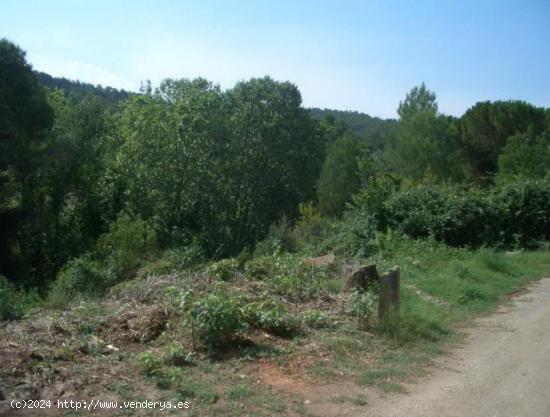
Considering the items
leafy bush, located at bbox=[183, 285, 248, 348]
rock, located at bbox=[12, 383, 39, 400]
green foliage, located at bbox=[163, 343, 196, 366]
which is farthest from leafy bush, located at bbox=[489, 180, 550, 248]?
rock, located at bbox=[12, 383, 39, 400]

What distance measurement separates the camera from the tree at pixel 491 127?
40125 mm

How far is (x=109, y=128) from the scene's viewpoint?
117 feet

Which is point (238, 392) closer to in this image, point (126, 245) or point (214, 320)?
point (214, 320)

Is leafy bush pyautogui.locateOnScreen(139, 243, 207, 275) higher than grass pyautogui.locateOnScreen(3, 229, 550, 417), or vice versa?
grass pyautogui.locateOnScreen(3, 229, 550, 417)

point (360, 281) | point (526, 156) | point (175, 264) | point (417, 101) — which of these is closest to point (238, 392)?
point (360, 281)

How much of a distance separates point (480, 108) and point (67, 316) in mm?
38713

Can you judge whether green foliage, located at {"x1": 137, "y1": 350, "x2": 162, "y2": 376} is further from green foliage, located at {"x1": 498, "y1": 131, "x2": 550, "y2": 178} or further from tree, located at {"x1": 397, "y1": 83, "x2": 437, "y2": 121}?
tree, located at {"x1": 397, "y1": 83, "x2": 437, "y2": 121}

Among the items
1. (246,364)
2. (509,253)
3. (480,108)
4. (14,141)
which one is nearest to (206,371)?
(246,364)

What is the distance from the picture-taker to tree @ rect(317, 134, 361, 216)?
141 ft

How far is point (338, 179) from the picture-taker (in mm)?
43156

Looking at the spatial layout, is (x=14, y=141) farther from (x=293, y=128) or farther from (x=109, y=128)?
(x=293, y=128)

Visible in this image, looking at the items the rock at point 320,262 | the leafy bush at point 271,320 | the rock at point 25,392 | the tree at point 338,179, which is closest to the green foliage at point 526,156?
the tree at point 338,179

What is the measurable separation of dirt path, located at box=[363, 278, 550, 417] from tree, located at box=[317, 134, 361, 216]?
33370mm

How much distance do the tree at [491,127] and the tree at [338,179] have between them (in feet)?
26.0
